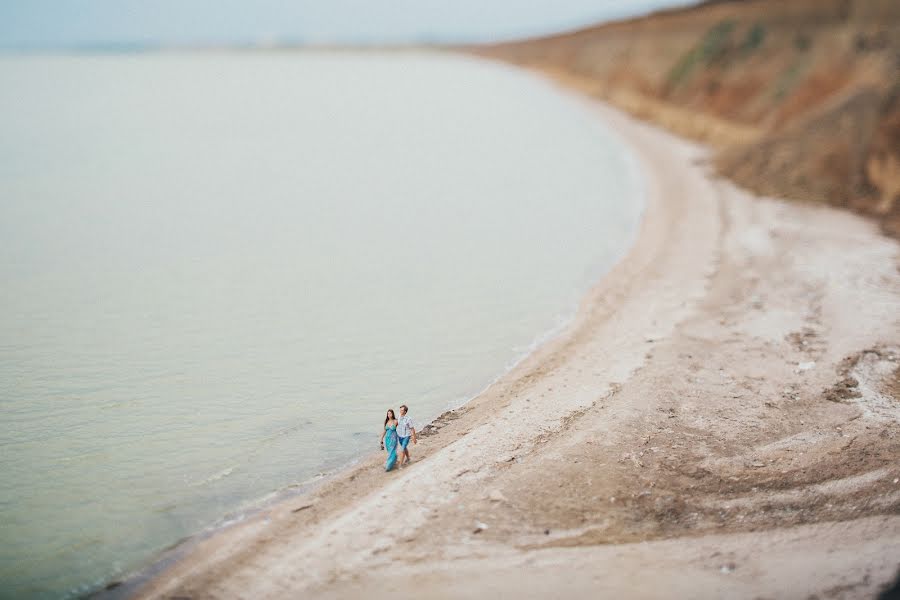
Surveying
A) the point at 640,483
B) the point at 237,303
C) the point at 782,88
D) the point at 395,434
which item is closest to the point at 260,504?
the point at 395,434

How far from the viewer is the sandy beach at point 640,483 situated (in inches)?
326

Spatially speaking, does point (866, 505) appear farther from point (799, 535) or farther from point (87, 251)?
point (87, 251)

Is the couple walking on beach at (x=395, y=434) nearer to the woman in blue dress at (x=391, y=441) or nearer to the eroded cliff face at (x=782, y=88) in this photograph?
the woman in blue dress at (x=391, y=441)

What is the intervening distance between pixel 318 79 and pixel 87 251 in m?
87.0

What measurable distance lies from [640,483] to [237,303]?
11741 mm

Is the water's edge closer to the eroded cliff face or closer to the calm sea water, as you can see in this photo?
the calm sea water

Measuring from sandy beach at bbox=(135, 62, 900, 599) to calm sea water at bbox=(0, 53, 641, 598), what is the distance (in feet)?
4.66

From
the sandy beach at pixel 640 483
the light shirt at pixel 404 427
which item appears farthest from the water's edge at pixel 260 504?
the light shirt at pixel 404 427

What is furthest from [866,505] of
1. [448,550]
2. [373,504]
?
[373,504]

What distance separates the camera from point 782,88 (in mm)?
40094

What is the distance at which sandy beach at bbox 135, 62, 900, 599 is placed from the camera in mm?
8273

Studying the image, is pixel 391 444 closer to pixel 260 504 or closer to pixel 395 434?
pixel 395 434

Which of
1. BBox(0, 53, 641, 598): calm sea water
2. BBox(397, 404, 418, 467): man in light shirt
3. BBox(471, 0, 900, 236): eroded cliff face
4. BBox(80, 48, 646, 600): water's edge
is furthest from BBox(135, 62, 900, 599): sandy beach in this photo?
BBox(471, 0, 900, 236): eroded cliff face

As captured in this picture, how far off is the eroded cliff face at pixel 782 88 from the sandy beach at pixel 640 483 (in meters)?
11.2
